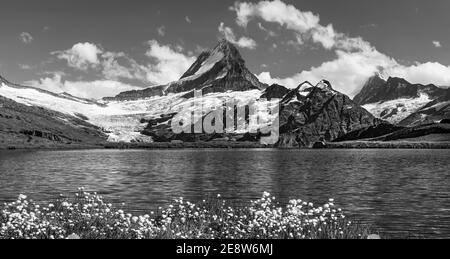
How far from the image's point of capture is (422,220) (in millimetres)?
42344

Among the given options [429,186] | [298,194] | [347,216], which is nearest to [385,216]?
[347,216]

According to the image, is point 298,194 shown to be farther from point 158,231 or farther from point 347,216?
point 158,231

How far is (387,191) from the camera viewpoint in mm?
66812
